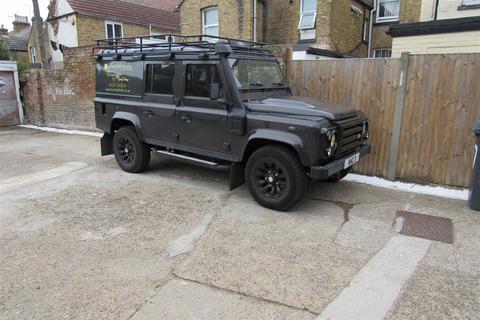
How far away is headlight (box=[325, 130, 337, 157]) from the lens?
4.69m

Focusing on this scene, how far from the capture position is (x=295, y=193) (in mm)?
4887

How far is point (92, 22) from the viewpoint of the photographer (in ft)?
67.8

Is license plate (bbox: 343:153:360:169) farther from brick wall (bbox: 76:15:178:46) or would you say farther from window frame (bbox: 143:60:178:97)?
brick wall (bbox: 76:15:178:46)

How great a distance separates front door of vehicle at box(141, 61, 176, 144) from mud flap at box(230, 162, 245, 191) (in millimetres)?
1280

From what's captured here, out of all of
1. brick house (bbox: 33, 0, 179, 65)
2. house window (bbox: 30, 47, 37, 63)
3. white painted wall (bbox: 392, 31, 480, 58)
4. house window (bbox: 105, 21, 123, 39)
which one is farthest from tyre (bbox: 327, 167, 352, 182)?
house window (bbox: 30, 47, 37, 63)

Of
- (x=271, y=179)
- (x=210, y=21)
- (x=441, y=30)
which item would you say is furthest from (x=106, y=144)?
(x=210, y=21)

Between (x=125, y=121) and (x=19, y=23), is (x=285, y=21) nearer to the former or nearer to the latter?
(x=125, y=121)

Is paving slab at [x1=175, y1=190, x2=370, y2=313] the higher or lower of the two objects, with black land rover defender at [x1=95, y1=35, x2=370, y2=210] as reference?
lower

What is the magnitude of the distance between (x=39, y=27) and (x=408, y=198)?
1563 cm

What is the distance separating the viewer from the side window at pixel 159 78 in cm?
609

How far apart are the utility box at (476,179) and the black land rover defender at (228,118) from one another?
56.3 inches

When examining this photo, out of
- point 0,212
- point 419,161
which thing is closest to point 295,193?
point 419,161

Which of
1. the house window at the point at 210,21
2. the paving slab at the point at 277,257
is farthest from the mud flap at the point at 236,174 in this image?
the house window at the point at 210,21

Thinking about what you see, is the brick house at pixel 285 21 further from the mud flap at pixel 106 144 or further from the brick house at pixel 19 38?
the brick house at pixel 19 38
